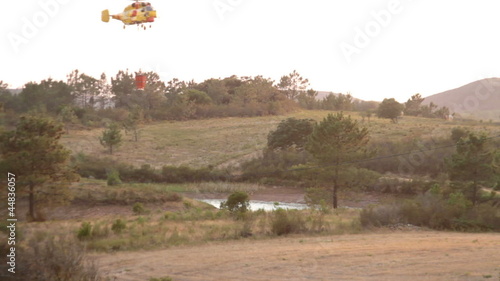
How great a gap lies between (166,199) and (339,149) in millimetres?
14966

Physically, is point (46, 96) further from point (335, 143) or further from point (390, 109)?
point (335, 143)

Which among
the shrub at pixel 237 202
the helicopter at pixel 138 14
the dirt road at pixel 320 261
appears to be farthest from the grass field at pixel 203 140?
the dirt road at pixel 320 261

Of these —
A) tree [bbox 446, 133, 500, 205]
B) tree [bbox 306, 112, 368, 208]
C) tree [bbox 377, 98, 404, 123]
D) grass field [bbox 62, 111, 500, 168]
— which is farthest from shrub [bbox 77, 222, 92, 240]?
tree [bbox 377, 98, 404, 123]

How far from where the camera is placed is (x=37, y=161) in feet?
98.5

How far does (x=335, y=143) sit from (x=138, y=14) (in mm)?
18030

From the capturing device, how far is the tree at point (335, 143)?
36.2m

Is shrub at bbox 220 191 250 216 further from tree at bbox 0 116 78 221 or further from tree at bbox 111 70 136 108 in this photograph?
tree at bbox 111 70 136 108

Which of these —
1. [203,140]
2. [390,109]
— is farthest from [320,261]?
[390,109]

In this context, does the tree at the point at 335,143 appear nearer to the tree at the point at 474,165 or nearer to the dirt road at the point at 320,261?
the tree at the point at 474,165

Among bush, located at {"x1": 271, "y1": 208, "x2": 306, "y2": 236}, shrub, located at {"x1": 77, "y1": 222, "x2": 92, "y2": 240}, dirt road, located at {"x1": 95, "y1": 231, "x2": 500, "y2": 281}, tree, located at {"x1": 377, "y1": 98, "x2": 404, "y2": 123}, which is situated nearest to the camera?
dirt road, located at {"x1": 95, "y1": 231, "x2": 500, "y2": 281}

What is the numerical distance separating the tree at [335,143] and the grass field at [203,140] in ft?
93.0

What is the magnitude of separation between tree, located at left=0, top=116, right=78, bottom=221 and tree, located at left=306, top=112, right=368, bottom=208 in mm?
17740

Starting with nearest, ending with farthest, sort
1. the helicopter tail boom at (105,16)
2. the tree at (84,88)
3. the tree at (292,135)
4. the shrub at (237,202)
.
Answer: the shrub at (237,202)
the helicopter tail boom at (105,16)
the tree at (292,135)
the tree at (84,88)

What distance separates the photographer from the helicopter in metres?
36.7
